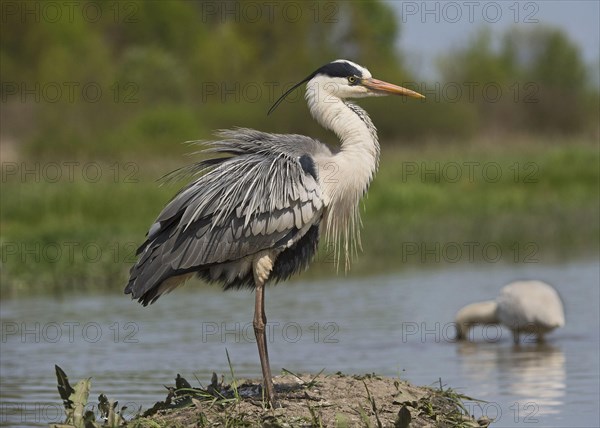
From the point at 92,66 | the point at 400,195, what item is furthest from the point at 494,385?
the point at 92,66

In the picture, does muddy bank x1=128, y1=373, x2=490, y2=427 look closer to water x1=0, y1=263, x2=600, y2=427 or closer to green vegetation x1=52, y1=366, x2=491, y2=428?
green vegetation x1=52, y1=366, x2=491, y2=428

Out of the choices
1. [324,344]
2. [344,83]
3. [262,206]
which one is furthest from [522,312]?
[262,206]

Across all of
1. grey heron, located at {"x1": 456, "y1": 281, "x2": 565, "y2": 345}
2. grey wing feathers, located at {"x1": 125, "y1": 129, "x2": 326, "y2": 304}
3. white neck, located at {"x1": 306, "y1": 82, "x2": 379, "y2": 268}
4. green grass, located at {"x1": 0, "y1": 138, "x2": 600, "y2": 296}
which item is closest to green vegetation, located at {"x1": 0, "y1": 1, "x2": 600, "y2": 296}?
green grass, located at {"x1": 0, "y1": 138, "x2": 600, "y2": 296}

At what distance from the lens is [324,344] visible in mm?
11992

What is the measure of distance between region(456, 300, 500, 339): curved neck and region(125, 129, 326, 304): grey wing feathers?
4911 millimetres

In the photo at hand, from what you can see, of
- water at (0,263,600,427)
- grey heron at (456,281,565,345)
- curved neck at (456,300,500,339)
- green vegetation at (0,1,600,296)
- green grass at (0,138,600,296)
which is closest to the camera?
water at (0,263,600,427)

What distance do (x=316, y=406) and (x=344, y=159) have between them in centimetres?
154

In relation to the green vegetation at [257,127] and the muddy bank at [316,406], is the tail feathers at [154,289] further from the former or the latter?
the green vegetation at [257,127]

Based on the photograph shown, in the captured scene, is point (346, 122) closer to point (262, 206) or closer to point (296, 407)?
point (262, 206)

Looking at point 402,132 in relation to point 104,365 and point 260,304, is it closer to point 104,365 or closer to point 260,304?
point 104,365

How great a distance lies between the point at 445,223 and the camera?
70.5ft

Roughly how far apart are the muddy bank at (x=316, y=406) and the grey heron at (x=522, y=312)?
4.07 meters

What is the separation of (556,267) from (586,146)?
12.9 metres

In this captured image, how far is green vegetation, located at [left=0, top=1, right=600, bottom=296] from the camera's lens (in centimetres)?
1939
